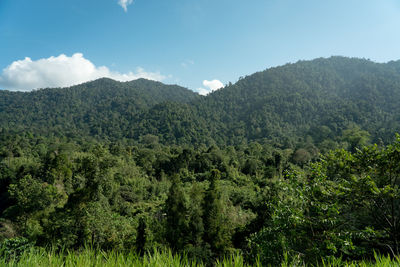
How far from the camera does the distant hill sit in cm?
9150

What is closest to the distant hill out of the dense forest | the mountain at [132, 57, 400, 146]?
the mountain at [132, 57, 400, 146]

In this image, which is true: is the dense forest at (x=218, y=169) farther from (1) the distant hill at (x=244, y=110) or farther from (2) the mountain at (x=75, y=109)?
(2) the mountain at (x=75, y=109)

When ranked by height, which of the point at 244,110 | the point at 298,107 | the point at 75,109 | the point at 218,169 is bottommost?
the point at 218,169

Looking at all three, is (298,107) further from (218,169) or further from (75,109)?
(75,109)

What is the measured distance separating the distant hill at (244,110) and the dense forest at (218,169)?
83 centimetres

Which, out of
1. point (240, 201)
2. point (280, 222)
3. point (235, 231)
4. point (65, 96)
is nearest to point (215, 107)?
point (65, 96)

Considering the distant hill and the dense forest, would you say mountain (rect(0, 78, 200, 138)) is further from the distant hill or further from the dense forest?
the dense forest

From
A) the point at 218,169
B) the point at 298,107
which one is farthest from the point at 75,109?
the point at 298,107

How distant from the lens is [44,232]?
12781 mm

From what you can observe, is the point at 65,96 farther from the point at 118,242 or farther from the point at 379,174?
the point at 379,174

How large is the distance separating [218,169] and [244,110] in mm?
93721

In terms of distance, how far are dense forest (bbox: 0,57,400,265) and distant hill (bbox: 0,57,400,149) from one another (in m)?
0.83

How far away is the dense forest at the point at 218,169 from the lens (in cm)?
458

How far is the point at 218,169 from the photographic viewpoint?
1565 inches
